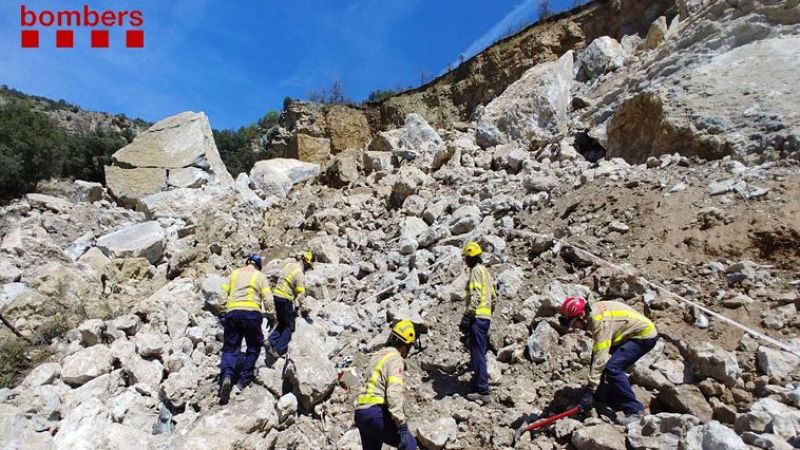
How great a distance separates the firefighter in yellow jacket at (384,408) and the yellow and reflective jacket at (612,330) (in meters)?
1.56

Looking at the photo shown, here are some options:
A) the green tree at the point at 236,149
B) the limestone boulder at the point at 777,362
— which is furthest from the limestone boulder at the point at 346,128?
the limestone boulder at the point at 777,362

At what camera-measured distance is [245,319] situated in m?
4.99

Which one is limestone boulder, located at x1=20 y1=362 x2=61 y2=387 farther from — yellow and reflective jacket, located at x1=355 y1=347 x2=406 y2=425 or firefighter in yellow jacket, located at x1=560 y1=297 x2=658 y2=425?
firefighter in yellow jacket, located at x1=560 y1=297 x2=658 y2=425

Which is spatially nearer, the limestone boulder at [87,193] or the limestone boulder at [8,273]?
the limestone boulder at [8,273]

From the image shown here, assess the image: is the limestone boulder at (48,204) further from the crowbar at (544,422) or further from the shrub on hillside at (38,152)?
the crowbar at (544,422)

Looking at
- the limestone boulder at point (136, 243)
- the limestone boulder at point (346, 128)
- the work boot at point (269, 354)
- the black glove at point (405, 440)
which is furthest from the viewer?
the limestone boulder at point (346, 128)

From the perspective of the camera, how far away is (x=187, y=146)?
12.5 metres

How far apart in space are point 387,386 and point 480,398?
119cm

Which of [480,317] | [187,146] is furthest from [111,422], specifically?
[187,146]

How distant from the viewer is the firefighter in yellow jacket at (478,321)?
4301 mm

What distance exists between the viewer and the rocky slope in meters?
3.92

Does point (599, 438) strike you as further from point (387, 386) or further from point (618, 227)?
point (618, 227)

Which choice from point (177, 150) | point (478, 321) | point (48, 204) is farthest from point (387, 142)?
point (478, 321)

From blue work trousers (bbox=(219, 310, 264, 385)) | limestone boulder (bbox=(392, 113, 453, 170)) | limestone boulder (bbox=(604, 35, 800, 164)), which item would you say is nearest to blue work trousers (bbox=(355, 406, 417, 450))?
blue work trousers (bbox=(219, 310, 264, 385))
